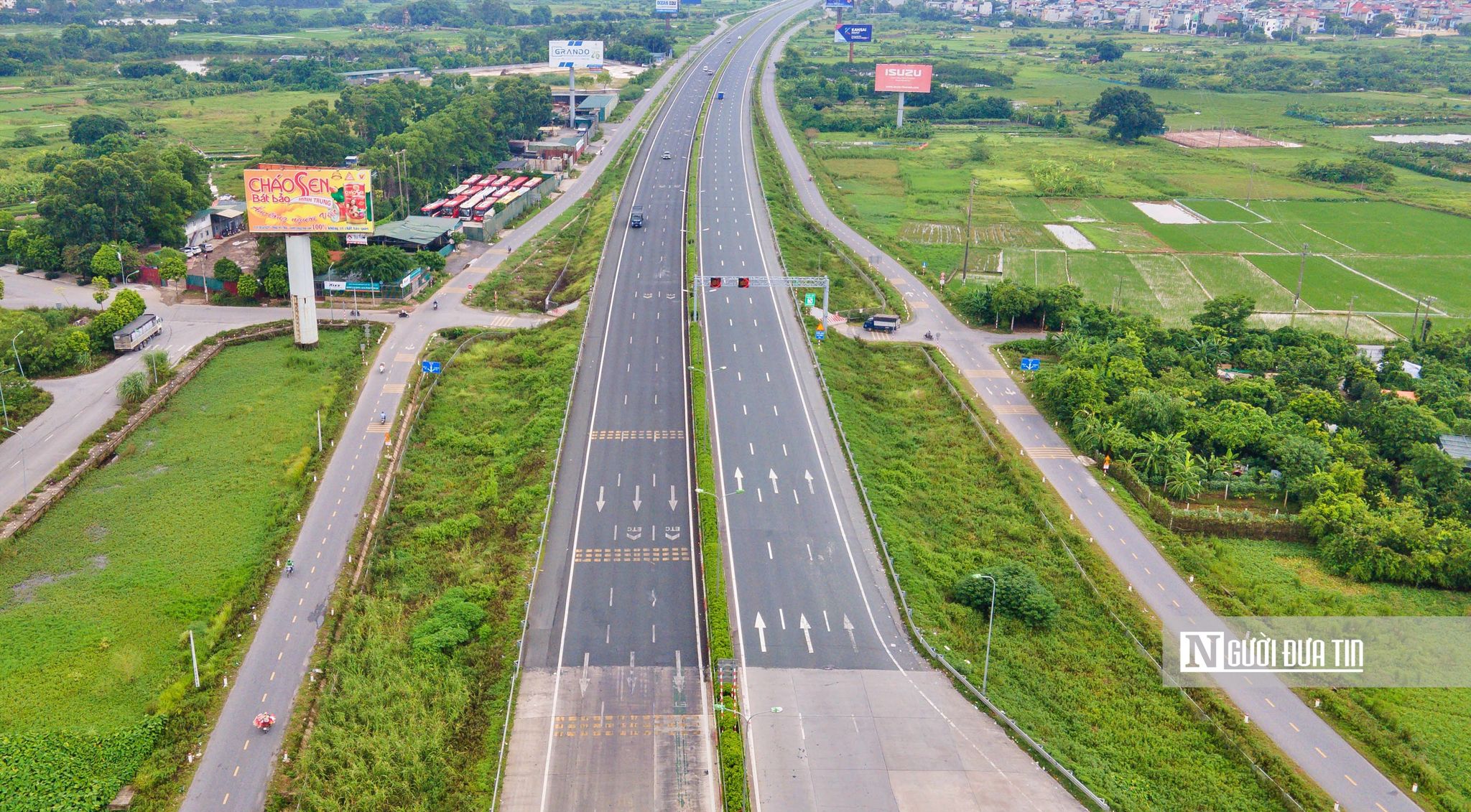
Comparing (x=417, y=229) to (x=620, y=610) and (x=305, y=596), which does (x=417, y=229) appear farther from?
(x=620, y=610)

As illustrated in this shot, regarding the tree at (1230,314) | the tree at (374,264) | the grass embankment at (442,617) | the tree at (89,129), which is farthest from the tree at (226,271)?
the tree at (1230,314)

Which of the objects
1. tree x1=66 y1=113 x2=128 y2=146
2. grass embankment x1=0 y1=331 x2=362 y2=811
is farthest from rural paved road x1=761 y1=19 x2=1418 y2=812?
tree x1=66 y1=113 x2=128 y2=146

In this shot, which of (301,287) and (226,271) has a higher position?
(301,287)

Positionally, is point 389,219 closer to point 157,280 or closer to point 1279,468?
point 157,280

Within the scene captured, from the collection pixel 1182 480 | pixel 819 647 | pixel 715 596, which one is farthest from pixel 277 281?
pixel 1182 480

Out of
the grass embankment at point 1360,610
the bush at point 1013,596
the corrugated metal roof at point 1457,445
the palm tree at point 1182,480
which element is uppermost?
the corrugated metal roof at point 1457,445

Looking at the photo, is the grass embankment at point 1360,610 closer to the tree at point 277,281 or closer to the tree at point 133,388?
the tree at point 133,388
